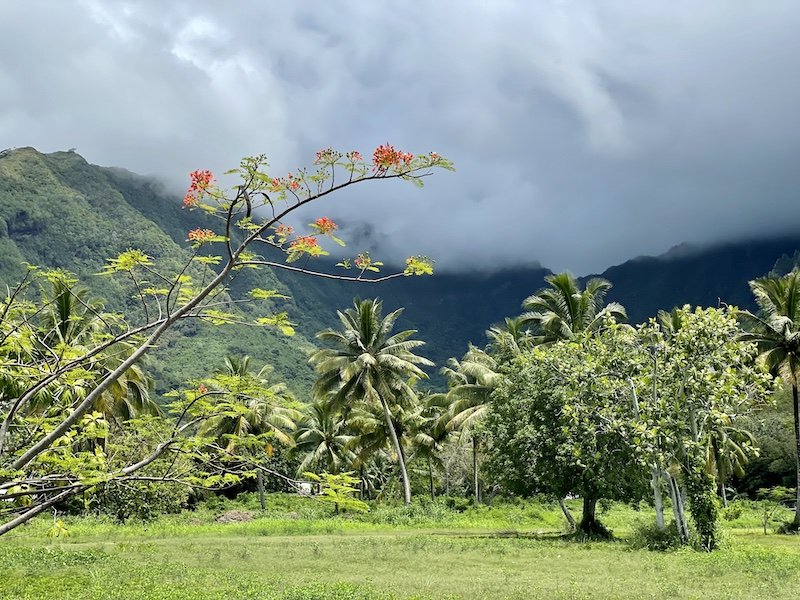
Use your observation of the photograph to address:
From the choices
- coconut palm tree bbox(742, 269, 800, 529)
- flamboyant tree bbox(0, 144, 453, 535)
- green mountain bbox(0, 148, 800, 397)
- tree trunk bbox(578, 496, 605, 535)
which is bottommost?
tree trunk bbox(578, 496, 605, 535)

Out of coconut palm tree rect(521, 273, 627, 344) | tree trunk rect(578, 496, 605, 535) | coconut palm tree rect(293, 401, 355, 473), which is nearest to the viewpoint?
tree trunk rect(578, 496, 605, 535)

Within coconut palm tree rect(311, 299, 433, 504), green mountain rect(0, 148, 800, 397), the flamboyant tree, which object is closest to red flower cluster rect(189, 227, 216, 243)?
the flamboyant tree

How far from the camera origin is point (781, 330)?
27094 mm

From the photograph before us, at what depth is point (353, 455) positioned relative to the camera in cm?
5162

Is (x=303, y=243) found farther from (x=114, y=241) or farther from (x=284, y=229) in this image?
(x=114, y=241)

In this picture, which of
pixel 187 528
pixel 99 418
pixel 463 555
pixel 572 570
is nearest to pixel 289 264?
pixel 99 418

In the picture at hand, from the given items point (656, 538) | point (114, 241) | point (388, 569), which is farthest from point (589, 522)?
point (114, 241)

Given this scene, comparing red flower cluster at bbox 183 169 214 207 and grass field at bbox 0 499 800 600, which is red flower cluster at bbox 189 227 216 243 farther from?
grass field at bbox 0 499 800 600

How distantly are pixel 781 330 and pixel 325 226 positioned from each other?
27251mm

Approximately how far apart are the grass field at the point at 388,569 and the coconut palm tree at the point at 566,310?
10.3 m

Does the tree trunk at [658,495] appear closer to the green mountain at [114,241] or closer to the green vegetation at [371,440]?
the green vegetation at [371,440]

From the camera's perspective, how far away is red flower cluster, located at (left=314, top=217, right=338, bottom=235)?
5.64m

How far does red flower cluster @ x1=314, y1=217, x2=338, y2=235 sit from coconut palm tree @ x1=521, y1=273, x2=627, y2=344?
26.7m

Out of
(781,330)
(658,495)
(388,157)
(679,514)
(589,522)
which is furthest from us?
(781,330)
